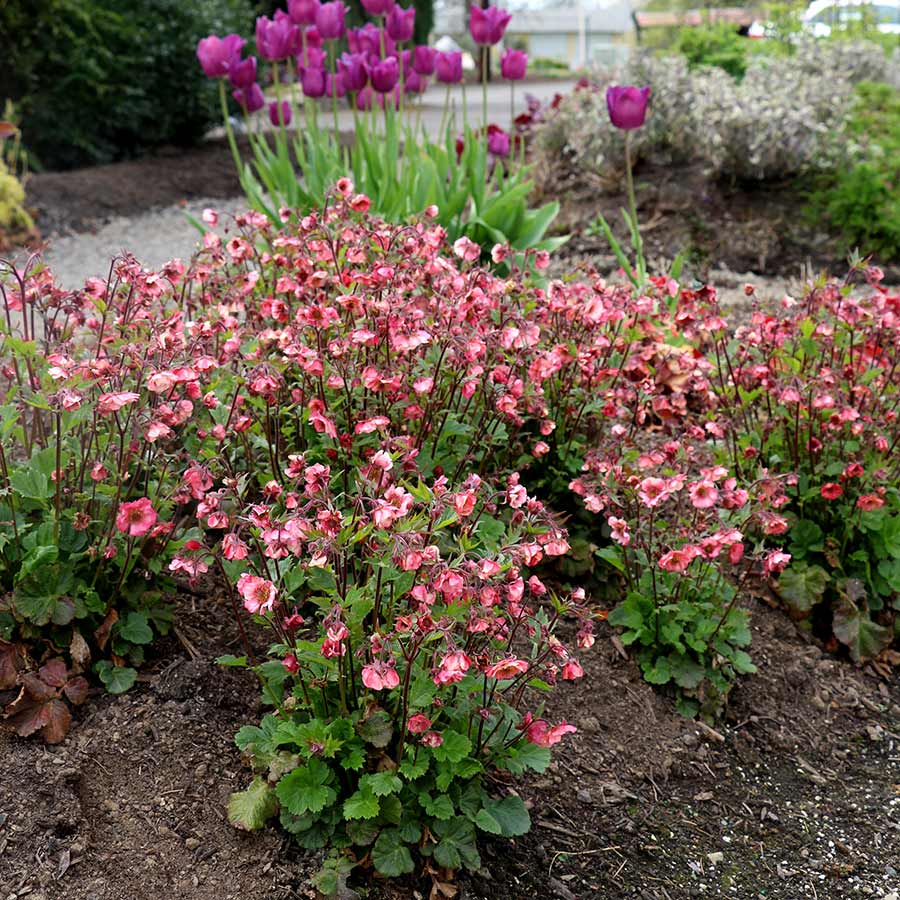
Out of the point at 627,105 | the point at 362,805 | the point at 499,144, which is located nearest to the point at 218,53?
the point at 499,144

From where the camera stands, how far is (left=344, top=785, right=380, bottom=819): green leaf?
74.2 inches

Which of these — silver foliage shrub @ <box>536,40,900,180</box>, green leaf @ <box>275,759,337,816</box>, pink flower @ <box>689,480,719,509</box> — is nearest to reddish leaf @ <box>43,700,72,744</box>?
green leaf @ <box>275,759,337,816</box>

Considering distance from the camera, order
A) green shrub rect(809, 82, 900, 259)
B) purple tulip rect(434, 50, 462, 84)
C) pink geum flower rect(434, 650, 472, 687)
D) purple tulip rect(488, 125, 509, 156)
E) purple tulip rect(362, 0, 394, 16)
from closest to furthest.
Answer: pink geum flower rect(434, 650, 472, 687) < purple tulip rect(362, 0, 394, 16) < purple tulip rect(434, 50, 462, 84) < purple tulip rect(488, 125, 509, 156) < green shrub rect(809, 82, 900, 259)

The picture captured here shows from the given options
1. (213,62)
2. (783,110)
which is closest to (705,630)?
(213,62)

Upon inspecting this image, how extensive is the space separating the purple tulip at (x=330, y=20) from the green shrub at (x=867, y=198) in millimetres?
3390

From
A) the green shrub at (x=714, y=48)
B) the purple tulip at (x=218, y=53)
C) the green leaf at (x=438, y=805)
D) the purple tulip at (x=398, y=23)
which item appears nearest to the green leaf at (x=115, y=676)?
the green leaf at (x=438, y=805)

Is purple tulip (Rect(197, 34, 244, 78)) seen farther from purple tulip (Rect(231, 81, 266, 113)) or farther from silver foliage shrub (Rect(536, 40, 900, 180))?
silver foliage shrub (Rect(536, 40, 900, 180))

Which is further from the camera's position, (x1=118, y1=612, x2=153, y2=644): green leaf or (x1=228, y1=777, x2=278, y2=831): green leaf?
(x1=118, y1=612, x2=153, y2=644): green leaf

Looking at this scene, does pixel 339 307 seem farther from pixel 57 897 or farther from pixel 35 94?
pixel 35 94

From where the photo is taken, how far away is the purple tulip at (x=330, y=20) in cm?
445

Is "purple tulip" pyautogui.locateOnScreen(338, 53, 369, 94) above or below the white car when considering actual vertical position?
above

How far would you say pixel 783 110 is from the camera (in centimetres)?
646

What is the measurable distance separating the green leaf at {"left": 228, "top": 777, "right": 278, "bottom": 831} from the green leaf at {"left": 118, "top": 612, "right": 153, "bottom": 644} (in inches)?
17.0

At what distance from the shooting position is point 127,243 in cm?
734
